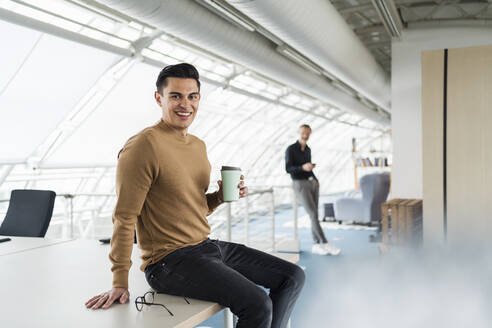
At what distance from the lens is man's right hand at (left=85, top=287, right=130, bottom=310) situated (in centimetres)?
120

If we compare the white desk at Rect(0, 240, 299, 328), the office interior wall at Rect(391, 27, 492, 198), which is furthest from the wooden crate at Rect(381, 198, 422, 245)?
the white desk at Rect(0, 240, 299, 328)

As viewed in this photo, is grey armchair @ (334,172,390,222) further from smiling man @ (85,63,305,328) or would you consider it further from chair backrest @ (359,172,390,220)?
smiling man @ (85,63,305,328)

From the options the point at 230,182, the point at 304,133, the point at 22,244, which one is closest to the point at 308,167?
the point at 304,133

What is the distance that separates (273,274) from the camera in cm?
153

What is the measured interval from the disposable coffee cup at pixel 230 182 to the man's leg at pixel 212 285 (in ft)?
0.77

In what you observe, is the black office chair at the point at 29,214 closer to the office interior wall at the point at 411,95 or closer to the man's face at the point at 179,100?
the man's face at the point at 179,100

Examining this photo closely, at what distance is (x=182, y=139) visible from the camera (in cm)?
153

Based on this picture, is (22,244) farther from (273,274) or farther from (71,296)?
(273,274)

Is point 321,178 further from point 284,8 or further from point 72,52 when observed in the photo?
point 284,8

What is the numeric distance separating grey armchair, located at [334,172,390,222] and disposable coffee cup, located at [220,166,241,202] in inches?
212

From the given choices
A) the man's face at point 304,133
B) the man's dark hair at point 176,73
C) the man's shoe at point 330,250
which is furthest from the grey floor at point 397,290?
the man's dark hair at point 176,73

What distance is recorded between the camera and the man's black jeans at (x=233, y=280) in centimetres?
125

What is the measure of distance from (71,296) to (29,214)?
148 cm

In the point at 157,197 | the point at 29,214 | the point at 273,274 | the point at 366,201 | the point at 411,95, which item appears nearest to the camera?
the point at 157,197
